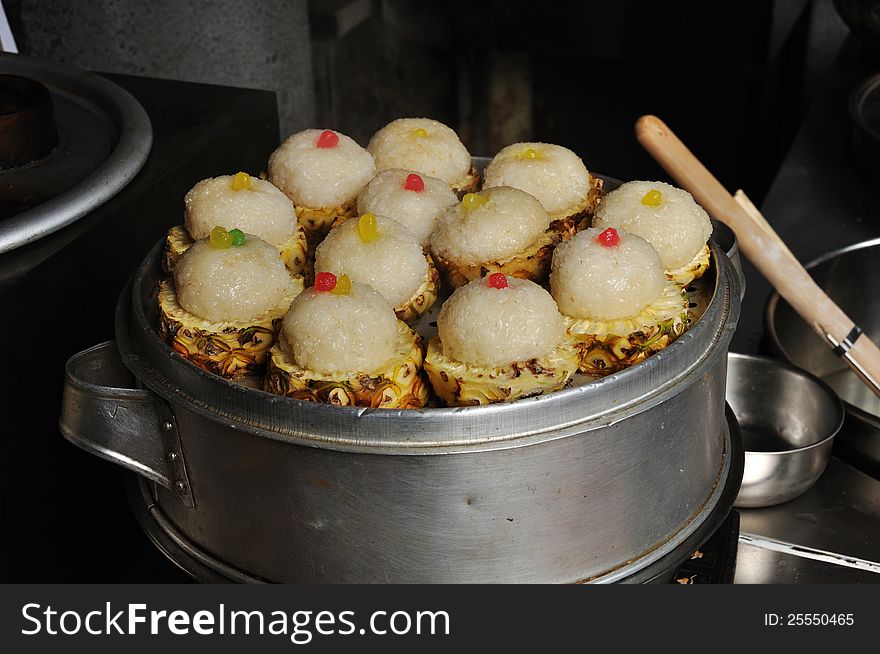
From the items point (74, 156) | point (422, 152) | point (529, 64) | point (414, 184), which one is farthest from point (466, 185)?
point (529, 64)

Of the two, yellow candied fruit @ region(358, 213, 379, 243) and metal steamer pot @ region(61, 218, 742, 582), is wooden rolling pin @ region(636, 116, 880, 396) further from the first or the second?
yellow candied fruit @ region(358, 213, 379, 243)

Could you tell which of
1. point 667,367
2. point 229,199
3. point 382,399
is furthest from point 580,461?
point 229,199

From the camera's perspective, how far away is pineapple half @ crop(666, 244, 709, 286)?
6.11ft

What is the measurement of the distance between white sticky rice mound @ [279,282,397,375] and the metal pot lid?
2.62ft

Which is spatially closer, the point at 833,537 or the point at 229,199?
the point at 229,199

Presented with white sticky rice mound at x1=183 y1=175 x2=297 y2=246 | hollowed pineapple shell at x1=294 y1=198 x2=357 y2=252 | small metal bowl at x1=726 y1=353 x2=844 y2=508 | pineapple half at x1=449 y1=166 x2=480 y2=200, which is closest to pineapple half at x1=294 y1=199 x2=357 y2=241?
hollowed pineapple shell at x1=294 y1=198 x2=357 y2=252

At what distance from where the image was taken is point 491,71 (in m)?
5.04

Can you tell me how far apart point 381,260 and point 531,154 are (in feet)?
1.57

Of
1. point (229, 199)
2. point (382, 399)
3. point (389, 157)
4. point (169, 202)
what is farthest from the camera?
point (169, 202)

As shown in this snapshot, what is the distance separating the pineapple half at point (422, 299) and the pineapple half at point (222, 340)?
220 mm

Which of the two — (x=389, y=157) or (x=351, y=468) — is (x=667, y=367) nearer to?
(x=351, y=468)

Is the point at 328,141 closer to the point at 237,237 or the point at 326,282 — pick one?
the point at 237,237

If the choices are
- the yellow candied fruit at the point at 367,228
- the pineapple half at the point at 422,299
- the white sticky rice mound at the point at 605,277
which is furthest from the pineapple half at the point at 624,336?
the yellow candied fruit at the point at 367,228

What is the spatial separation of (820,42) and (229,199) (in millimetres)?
3154
